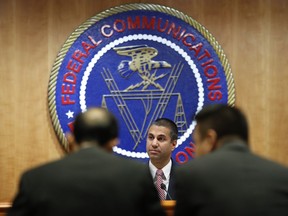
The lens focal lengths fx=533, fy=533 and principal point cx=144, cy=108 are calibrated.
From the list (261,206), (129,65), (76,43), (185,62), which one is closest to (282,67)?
(185,62)

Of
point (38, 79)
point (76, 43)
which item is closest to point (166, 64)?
point (76, 43)

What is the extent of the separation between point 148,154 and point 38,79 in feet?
3.76

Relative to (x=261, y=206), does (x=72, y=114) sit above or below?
above

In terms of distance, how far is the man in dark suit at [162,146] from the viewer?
4.12m

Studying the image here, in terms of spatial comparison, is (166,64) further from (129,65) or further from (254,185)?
(254,185)

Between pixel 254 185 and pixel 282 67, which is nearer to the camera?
pixel 254 185

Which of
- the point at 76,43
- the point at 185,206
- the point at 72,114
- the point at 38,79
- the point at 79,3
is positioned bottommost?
the point at 185,206

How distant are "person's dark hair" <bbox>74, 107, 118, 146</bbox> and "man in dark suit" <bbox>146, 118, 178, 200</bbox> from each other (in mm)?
1850

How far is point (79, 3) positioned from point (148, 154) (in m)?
1.43

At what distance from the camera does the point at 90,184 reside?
210 centimetres

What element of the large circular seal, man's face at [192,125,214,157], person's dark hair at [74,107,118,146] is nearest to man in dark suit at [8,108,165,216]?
person's dark hair at [74,107,118,146]

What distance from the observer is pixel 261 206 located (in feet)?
6.81

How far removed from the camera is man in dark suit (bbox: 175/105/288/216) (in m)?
2.08

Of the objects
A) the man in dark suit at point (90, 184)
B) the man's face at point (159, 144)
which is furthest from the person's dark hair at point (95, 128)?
the man's face at point (159, 144)
